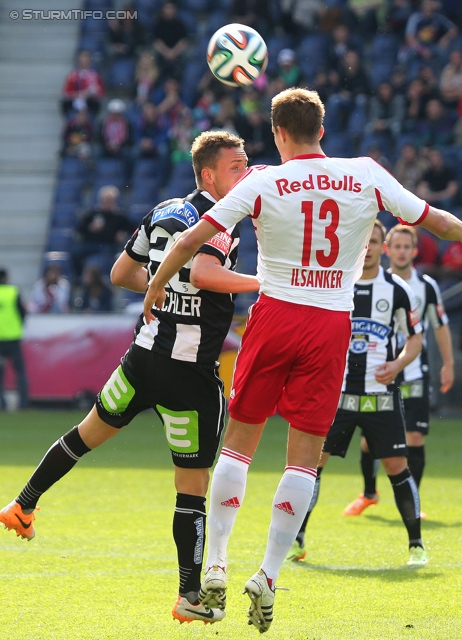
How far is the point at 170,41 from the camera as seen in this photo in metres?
19.8

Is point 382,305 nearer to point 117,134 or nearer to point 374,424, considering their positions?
point 374,424

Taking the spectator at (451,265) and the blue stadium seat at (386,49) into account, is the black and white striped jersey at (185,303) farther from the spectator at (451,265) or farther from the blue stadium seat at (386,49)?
the blue stadium seat at (386,49)

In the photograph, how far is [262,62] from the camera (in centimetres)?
721

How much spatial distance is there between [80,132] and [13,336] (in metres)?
5.85

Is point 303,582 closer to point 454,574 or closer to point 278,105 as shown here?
point 454,574

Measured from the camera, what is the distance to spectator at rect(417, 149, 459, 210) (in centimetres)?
1645

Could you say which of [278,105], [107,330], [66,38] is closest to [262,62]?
[278,105]

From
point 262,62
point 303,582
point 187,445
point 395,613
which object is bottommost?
point 303,582

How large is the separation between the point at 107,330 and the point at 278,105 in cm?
1022

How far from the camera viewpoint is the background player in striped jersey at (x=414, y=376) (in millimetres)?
8133

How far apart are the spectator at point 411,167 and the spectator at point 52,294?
5569 mm

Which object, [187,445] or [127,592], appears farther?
[127,592]

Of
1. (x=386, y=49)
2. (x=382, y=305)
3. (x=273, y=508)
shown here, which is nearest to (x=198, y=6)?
(x=386, y=49)

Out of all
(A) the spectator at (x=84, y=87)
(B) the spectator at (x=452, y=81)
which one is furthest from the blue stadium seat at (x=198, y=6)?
(B) the spectator at (x=452, y=81)
